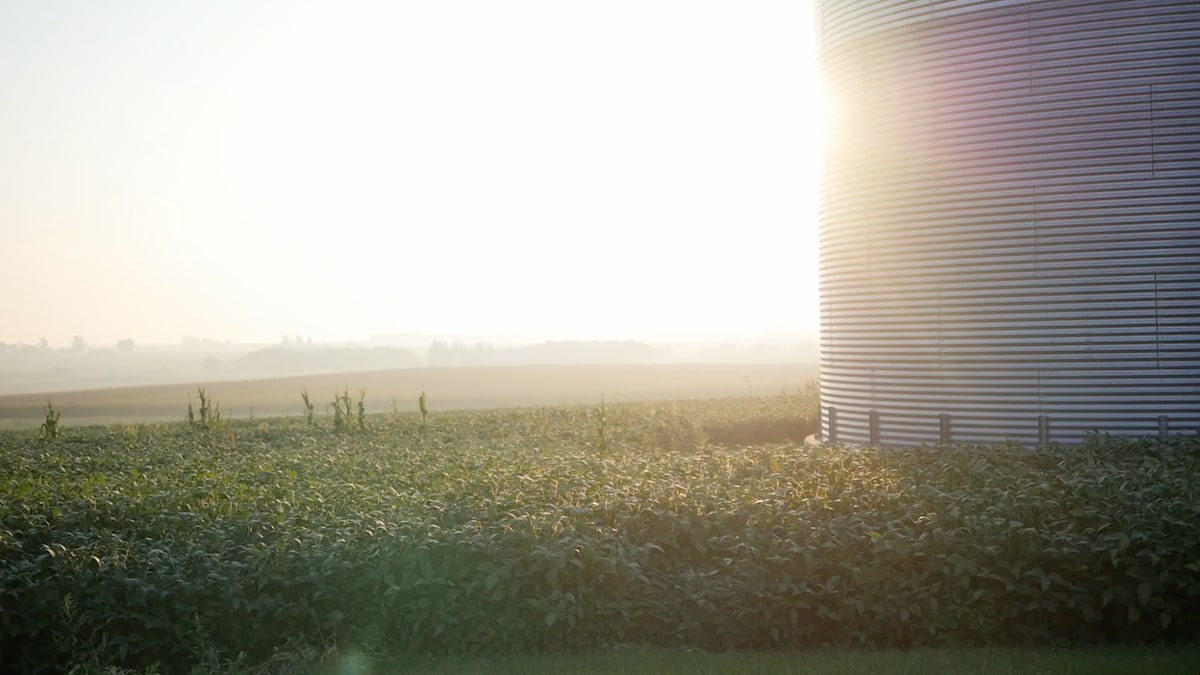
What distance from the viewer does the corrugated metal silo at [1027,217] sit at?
40.7ft

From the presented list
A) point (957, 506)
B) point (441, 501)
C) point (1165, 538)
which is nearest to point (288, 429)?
point (441, 501)

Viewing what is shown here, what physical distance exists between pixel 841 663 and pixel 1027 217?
26.3ft

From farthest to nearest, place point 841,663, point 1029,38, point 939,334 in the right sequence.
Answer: point 939,334 < point 1029,38 < point 841,663

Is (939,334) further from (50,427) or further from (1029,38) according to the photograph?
(50,427)

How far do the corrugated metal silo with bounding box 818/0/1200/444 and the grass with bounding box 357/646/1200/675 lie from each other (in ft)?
21.2

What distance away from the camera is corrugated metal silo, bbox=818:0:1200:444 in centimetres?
1240

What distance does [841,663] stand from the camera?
6.58 m

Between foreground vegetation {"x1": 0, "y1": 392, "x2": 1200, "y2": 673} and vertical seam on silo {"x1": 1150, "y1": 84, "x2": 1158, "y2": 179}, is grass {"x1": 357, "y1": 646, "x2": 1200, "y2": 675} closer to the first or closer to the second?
foreground vegetation {"x1": 0, "y1": 392, "x2": 1200, "y2": 673}

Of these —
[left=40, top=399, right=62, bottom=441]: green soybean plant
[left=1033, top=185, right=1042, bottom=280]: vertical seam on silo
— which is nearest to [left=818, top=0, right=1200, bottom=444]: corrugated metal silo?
[left=1033, top=185, right=1042, bottom=280]: vertical seam on silo

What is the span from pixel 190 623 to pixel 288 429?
41.4 feet

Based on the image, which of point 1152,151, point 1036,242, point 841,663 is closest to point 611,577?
point 841,663

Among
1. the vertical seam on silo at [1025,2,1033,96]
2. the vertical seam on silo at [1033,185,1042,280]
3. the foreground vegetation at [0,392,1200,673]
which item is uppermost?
the vertical seam on silo at [1025,2,1033,96]

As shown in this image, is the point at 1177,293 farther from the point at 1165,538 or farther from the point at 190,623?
the point at 190,623

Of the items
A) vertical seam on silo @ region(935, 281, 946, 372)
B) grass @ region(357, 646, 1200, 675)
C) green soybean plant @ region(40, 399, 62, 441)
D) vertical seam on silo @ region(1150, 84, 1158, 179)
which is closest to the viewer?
grass @ region(357, 646, 1200, 675)
